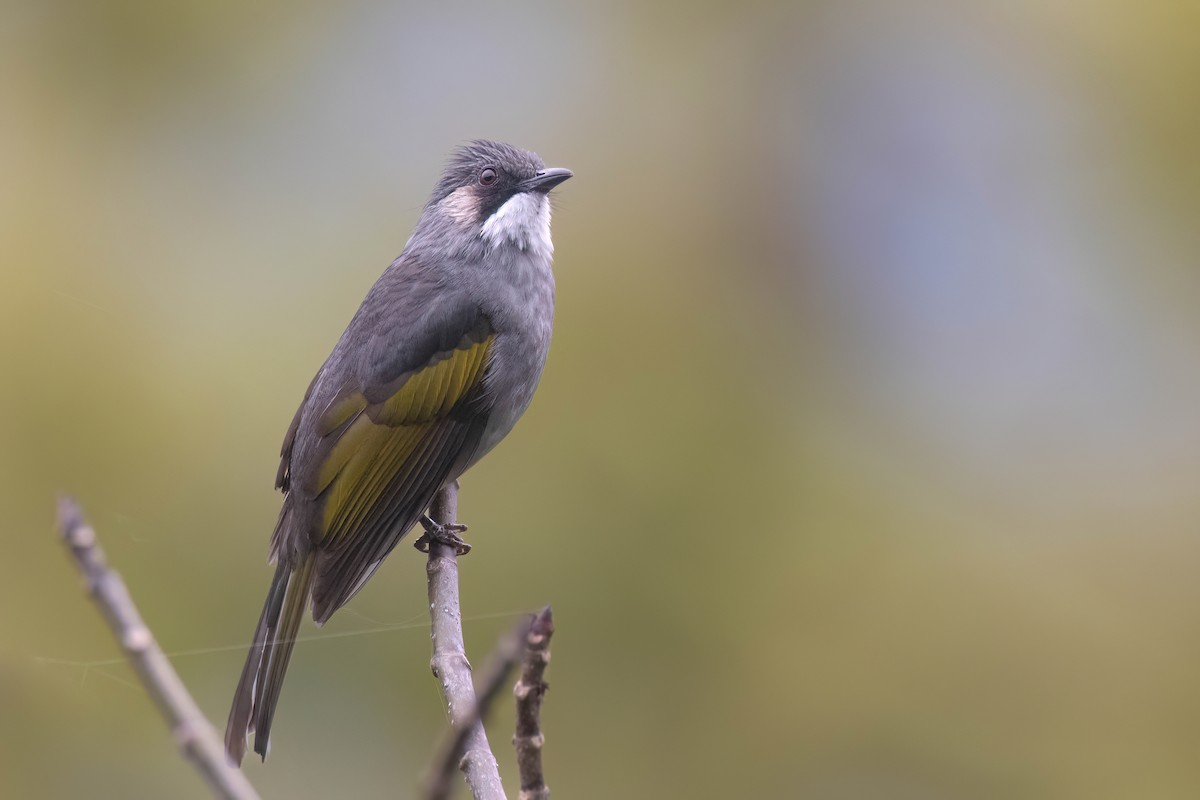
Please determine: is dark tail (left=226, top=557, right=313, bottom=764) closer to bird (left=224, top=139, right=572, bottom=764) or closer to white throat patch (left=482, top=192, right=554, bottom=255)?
bird (left=224, top=139, right=572, bottom=764)

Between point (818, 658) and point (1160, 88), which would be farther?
point (1160, 88)

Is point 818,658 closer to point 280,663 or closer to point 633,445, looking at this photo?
point 633,445

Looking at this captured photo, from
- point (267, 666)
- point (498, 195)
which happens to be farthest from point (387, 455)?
point (498, 195)

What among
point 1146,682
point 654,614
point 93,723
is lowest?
point 93,723

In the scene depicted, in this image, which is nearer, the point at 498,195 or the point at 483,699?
the point at 483,699

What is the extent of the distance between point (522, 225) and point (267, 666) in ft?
6.32

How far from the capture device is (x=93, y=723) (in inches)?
255

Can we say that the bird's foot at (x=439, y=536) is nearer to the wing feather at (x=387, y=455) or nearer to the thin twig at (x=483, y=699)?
the wing feather at (x=387, y=455)

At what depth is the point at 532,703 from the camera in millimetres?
1641

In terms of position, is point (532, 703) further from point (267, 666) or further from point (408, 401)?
point (408, 401)

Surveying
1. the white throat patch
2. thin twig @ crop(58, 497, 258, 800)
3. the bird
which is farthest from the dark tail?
thin twig @ crop(58, 497, 258, 800)

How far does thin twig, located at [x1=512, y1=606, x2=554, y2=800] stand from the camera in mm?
1511

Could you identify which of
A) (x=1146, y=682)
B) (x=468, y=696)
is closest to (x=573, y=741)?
(x=1146, y=682)

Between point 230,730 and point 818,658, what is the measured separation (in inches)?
215
